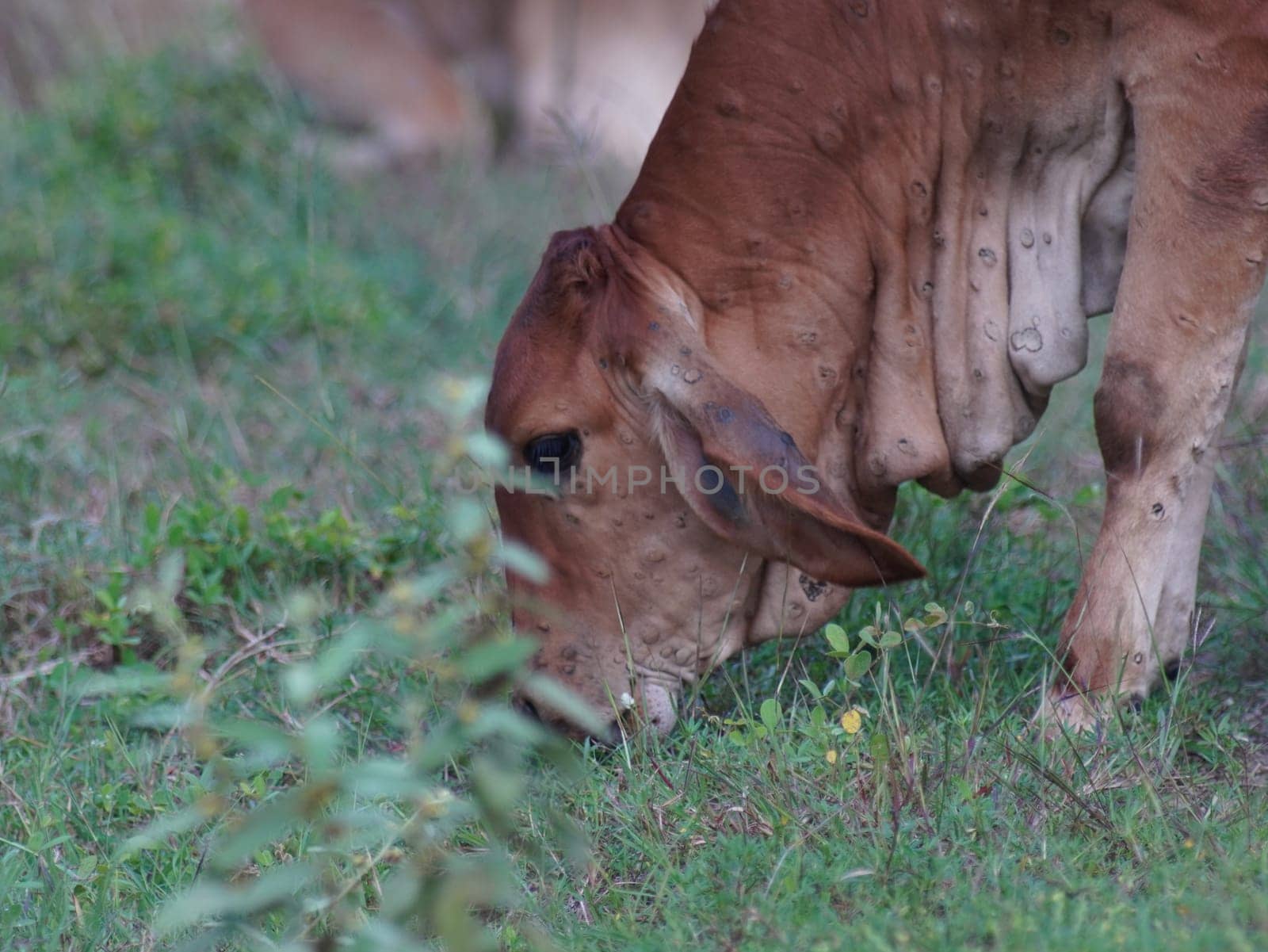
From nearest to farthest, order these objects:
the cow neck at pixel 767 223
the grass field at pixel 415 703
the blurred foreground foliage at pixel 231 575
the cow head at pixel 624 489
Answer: the blurred foreground foliage at pixel 231 575, the grass field at pixel 415 703, the cow head at pixel 624 489, the cow neck at pixel 767 223

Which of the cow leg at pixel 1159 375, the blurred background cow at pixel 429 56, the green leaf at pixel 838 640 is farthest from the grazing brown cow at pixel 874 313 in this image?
the blurred background cow at pixel 429 56

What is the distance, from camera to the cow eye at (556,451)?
10.0 ft

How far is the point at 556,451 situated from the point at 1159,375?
1.15m

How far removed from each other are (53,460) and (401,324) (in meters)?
1.46

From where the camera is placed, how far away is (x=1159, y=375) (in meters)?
2.91

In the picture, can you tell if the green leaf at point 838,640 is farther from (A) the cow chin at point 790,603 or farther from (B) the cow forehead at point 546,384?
(B) the cow forehead at point 546,384

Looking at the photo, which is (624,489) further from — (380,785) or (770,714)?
(380,785)

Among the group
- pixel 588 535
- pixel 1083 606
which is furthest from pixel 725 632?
pixel 1083 606

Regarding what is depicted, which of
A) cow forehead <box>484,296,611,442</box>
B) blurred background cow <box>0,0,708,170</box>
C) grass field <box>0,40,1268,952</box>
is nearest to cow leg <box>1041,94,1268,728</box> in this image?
grass field <box>0,40,1268,952</box>

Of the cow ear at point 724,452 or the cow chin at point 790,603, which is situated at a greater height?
the cow ear at point 724,452

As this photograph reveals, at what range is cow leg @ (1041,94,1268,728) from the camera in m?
2.85

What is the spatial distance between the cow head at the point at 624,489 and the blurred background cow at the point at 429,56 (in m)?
4.19

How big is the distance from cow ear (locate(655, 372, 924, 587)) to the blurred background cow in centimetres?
440

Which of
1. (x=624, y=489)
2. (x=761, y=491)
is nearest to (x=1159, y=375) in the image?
(x=761, y=491)
